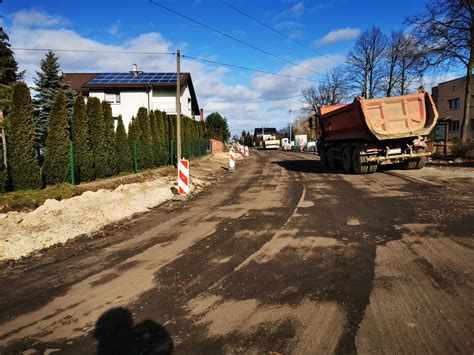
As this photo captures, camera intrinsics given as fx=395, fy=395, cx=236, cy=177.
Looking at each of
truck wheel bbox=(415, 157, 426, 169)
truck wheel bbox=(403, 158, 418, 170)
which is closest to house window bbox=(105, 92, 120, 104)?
truck wheel bbox=(403, 158, 418, 170)

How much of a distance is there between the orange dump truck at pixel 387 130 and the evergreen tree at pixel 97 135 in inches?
405

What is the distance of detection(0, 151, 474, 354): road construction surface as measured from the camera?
143 inches

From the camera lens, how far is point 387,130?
51.8 feet

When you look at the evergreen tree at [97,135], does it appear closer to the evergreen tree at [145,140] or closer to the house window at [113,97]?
the evergreen tree at [145,140]

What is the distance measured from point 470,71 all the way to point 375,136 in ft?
57.1

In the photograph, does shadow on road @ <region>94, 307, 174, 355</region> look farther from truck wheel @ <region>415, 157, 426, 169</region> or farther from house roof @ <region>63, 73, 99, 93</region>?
house roof @ <region>63, 73, 99, 93</region>

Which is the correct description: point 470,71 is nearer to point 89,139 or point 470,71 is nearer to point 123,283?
point 89,139

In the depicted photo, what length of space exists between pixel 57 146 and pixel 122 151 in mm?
4421

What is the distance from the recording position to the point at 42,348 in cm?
366

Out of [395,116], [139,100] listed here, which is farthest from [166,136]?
[139,100]

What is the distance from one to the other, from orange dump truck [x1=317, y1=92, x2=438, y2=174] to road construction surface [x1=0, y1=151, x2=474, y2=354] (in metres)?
7.37

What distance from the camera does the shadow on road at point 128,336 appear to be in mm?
3523

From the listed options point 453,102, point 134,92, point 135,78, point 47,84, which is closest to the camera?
point 47,84

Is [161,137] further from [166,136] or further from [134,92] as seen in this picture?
[134,92]
